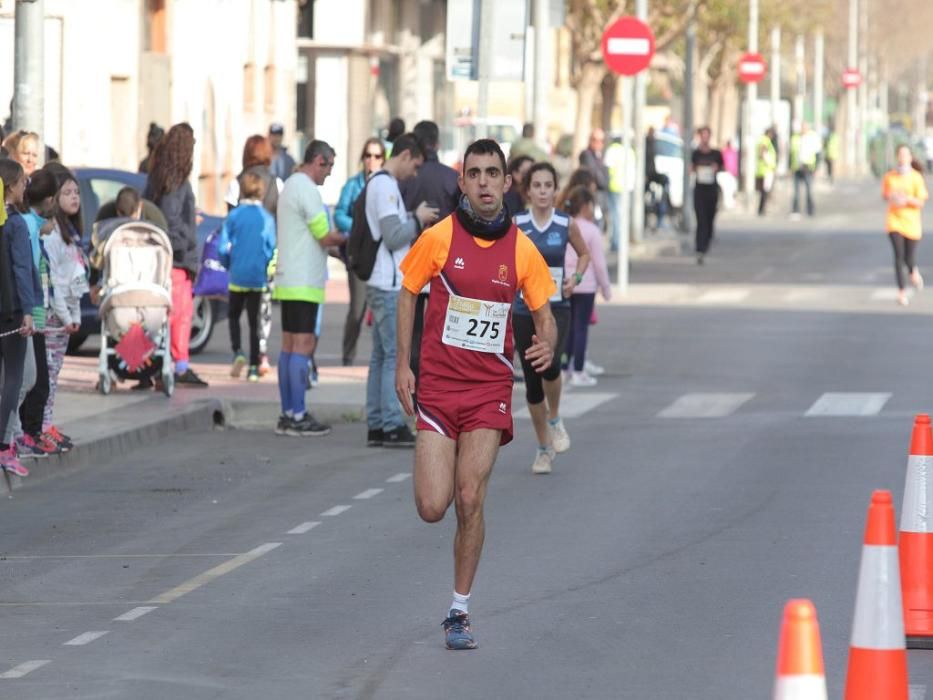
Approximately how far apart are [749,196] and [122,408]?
41984 millimetres

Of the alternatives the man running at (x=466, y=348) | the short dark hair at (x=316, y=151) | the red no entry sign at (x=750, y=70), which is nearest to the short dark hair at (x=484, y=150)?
the man running at (x=466, y=348)

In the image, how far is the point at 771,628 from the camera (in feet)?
29.4

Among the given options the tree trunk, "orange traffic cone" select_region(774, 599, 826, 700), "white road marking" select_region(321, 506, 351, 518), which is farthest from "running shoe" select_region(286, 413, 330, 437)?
the tree trunk

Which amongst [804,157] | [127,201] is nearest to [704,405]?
[127,201]

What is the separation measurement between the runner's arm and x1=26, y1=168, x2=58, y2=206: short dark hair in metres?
5.19

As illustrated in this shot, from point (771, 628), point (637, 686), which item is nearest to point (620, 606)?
point (771, 628)

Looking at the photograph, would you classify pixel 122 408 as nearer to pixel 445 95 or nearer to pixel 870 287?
pixel 870 287

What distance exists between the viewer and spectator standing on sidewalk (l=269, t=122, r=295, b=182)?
25.1 meters

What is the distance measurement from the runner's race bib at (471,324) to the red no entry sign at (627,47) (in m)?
21.2

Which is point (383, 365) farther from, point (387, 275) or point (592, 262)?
point (592, 262)

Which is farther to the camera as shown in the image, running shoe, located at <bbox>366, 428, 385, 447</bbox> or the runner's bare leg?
running shoe, located at <bbox>366, 428, 385, 447</bbox>

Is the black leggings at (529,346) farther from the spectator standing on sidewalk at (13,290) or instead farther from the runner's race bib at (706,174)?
the runner's race bib at (706,174)

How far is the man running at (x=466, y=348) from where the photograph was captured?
8797 millimetres

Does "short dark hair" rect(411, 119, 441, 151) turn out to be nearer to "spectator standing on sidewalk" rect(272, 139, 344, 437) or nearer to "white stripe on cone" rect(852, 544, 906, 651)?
"spectator standing on sidewalk" rect(272, 139, 344, 437)
